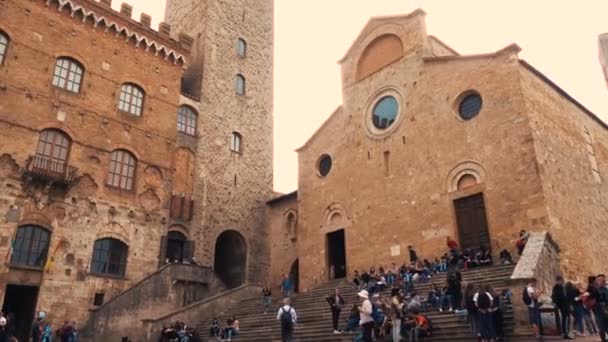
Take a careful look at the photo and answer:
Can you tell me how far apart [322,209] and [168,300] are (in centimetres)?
871

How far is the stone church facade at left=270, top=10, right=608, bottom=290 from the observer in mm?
16750

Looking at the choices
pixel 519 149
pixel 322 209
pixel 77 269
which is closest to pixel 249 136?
pixel 322 209

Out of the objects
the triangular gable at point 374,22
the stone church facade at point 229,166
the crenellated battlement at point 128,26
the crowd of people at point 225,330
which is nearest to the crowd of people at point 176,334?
the crowd of people at point 225,330

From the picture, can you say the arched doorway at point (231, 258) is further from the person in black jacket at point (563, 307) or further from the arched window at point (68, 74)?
the person in black jacket at point (563, 307)

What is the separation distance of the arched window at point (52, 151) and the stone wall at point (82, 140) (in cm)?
25

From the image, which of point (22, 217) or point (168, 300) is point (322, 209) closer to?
point (168, 300)

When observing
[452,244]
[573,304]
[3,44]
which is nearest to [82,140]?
[3,44]

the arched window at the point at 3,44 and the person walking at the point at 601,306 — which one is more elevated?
the arched window at the point at 3,44

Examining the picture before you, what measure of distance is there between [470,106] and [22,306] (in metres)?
19.8

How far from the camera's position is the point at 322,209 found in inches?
944

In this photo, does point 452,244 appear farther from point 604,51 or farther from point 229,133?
point 604,51

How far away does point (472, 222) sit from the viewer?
1783 centimetres

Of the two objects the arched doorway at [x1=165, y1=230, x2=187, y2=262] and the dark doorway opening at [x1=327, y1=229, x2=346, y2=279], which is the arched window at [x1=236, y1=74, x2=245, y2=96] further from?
the dark doorway opening at [x1=327, y1=229, x2=346, y2=279]

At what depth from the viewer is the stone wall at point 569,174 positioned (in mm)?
16094
